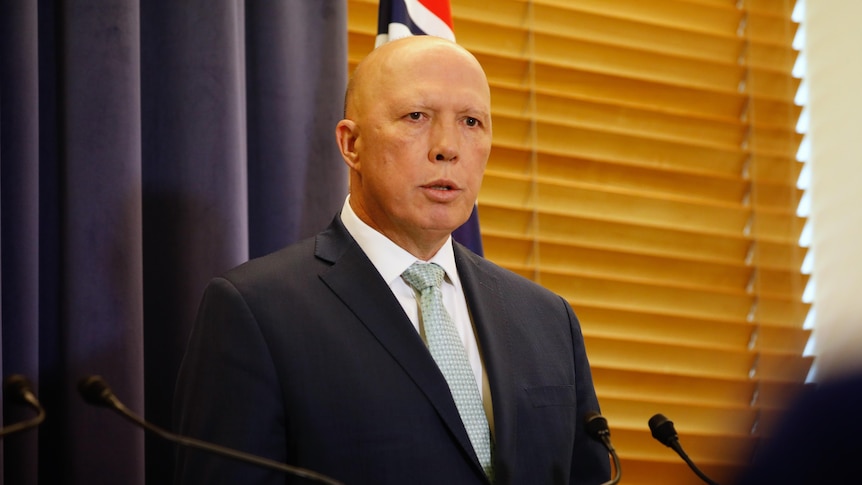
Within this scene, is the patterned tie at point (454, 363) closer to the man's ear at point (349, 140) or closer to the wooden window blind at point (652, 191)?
the man's ear at point (349, 140)

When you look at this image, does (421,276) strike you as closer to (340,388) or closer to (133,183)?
(340,388)

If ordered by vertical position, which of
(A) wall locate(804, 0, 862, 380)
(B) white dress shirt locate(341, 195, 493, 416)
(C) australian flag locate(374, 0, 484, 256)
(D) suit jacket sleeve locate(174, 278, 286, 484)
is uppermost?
(C) australian flag locate(374, 0, 484, 256)

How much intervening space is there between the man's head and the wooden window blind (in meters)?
0.81

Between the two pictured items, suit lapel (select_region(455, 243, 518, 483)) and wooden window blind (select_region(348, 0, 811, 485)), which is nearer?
suit lapel (select_region(455, 243, 518, 483))

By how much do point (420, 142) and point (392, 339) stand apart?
0.38 m

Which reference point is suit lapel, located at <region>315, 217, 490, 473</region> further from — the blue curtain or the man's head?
the blue curtain

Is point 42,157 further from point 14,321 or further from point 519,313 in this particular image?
point 519,313

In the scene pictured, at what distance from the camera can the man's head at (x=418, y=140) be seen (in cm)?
209

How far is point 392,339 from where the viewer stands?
195cm

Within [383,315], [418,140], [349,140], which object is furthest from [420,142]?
[383,315]

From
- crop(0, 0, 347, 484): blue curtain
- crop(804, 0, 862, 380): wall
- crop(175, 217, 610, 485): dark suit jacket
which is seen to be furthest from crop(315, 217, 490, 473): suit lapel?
crop(804, 0, 862, 380): wall

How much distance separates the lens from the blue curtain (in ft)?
7.22

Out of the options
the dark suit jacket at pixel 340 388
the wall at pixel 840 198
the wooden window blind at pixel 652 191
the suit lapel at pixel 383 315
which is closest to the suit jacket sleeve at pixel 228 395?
the dark suit jacket at pixel 340 388

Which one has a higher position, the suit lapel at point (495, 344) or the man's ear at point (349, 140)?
the man's ear at point (349, 140)
